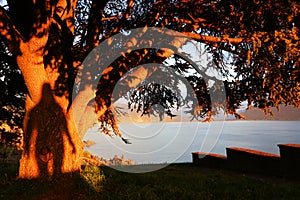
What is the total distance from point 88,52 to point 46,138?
3.23 metres

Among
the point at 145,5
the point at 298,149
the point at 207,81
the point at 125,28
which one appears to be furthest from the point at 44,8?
the point at 298,149

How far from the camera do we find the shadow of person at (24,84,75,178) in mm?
8203

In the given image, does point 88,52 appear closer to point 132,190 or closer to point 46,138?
point 46,138

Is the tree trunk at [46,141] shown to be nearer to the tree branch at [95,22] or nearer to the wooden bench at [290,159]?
the tree branch at [95,22]

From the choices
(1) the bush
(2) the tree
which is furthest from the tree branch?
(1) the bush

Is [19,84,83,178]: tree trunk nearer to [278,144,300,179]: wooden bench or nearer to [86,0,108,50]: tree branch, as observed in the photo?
[86,0,108,50]: tree branch

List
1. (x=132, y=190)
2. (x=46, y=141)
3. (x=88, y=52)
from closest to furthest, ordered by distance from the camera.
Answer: (x=132, y=190) → (x=46, y=141) → (x=88, y=52)

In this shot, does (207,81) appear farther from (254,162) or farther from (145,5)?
(254,162)

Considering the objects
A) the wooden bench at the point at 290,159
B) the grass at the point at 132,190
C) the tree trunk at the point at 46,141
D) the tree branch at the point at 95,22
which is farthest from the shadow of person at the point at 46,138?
the wooden bench at the point at 290,159

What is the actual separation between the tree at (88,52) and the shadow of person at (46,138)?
0.09 ft

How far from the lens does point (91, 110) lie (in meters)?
9.41

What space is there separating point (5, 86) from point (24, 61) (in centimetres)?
428

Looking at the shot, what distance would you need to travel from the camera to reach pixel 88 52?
383 inches

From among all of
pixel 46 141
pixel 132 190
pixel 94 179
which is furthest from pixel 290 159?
pixel 46 141
